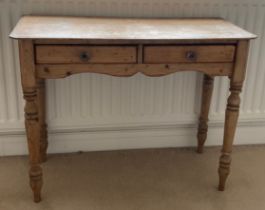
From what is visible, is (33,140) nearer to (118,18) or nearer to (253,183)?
(118,18)

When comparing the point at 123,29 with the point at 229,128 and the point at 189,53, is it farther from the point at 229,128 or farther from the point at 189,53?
the point at 229,128

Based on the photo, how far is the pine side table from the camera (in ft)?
5.11

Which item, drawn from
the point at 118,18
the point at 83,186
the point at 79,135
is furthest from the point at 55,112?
the point at 118,18

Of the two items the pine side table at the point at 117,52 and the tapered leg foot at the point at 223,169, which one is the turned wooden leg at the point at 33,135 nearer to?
the pine side table at the point at 117,52

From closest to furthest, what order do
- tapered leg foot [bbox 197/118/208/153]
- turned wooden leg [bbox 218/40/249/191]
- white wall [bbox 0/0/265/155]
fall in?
turned wooden leg [bbox 218/40/249/191] → white wall [bbox 0/0/265/155] → tapered leg foot [bbox 197/118/208/153]

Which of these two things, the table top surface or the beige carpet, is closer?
the table top surface

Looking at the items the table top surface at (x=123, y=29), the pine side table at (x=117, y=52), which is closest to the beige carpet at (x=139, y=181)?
the pine side table at (x=117, y=52)

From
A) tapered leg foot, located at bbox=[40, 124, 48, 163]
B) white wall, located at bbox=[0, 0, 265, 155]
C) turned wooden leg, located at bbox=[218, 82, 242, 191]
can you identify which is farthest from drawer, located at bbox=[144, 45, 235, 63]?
tapered leg foot, located at bbox=[40, 124, 48, 163]

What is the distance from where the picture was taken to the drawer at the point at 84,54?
156cm

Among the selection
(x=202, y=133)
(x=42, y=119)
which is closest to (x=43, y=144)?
(x=42, y=119)

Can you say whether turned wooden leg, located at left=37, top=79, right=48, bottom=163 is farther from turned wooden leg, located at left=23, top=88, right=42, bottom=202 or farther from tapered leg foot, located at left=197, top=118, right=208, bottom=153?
tapered leg foot, located at left=197, top=118, right=208, bottom=153

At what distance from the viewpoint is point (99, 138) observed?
2.24m

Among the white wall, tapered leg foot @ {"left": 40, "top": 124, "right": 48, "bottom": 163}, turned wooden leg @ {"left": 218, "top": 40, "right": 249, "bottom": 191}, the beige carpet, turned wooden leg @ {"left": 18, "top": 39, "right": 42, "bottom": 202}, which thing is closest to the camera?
turned wooden leg @ {"left": 18, "top": 39, "right": 42, "bottom": 202}

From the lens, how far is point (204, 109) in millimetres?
2176
